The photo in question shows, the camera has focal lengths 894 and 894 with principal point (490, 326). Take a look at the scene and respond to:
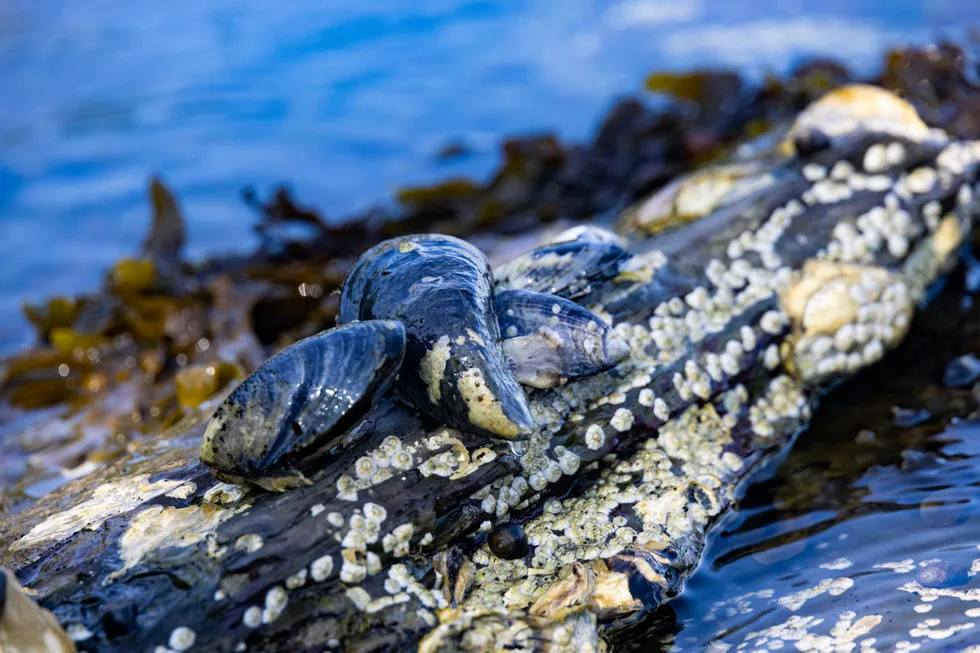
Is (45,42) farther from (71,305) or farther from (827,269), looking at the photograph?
(827,269)

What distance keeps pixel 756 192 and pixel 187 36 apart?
1075 cm

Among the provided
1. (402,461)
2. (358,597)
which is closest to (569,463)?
(402,461)

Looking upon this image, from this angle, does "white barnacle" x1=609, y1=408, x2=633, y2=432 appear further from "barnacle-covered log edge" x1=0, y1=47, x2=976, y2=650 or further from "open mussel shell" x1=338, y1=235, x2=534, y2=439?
"open mussel shell" x1=338, y1=235, x2=534, y2=439

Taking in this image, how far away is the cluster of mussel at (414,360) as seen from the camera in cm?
214

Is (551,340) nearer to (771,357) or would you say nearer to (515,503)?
(515,503)

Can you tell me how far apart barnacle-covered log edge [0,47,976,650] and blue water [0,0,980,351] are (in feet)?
13.4

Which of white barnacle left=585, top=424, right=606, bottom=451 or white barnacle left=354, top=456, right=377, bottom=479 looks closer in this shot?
white barnacle left=354, top=456, right=377, bottom=479

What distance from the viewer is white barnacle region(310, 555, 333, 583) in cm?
216

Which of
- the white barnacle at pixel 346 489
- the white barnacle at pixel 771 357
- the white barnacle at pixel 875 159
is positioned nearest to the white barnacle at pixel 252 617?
the white barnacle at pixel 346 489

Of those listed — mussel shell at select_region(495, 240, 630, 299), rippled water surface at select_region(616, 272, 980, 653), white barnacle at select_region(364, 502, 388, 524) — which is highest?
mussel shell at select_region(495, 240, 630, 299)

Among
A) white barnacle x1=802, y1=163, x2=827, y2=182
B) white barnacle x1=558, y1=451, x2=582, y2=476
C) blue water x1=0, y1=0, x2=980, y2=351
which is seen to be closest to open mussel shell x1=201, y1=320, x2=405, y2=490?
white barnacle x1=558, y1=451, x2=582, y2=476

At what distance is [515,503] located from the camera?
8.18 ft

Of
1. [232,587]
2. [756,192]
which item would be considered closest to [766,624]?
[232,587]

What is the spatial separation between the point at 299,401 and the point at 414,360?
329 mm
